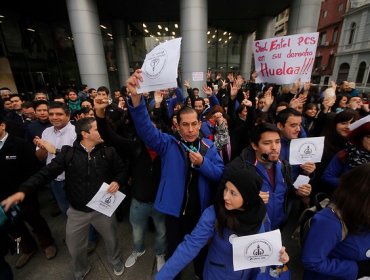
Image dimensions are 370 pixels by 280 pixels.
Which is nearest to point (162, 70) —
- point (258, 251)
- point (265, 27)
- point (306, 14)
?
point (258, 251)

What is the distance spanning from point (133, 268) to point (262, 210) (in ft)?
7.08

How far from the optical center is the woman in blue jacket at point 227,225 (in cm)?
136

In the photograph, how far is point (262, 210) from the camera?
1.43 metres

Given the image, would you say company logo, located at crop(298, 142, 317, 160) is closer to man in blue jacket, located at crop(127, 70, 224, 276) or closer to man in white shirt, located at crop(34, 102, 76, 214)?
man in blue jacket, located at crop(127, 70, 224, 276)

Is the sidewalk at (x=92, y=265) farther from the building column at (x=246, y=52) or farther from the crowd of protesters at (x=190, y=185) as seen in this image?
the building column at (x=246, y=52)

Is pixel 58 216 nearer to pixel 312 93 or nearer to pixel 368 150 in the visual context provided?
pixel 368 150

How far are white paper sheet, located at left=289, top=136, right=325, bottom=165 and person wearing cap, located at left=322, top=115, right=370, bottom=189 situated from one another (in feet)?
0.96

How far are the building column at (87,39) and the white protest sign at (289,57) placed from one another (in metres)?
8.02

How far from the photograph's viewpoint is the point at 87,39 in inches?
360

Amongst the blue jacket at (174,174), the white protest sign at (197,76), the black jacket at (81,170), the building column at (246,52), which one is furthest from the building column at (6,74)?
the building column at (246,52)

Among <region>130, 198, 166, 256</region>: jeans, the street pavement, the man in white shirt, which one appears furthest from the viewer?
the man in white shirt

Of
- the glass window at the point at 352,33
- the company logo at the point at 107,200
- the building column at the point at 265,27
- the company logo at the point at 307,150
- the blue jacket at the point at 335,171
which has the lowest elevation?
the company logo at the point at 107,200

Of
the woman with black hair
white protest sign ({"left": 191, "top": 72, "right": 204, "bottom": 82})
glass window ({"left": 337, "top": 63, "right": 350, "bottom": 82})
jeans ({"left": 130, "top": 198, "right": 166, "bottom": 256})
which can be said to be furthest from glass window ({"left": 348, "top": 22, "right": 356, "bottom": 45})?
jeans ({"left": 130, "top": 198, "right": 166, "bottom": 256})

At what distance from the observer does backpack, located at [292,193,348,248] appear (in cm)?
136
